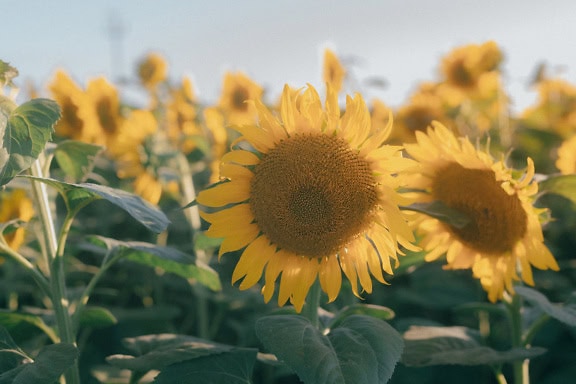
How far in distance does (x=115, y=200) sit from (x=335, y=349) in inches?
19.1

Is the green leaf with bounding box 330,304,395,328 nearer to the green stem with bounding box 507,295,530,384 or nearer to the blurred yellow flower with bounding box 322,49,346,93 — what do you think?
the green stem with bounding box 507,295,530,384

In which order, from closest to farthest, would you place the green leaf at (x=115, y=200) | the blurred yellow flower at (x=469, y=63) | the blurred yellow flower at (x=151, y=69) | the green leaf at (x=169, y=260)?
the green leaf at (x=115, y=200) < the green leaf at (x=169, y=260) < the blurred yellow flower at (x=469, y=63) < the blurred yellow flower at (x=151, y=69)

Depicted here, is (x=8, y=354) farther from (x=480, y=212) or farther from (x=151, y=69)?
(x=151, y=69)

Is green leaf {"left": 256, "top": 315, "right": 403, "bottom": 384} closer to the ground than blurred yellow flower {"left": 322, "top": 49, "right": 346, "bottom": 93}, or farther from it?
closer to the ground

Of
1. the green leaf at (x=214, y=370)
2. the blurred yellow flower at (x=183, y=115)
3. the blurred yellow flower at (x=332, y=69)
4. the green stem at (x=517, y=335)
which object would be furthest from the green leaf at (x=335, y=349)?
the blurred yellow flower at (x=332, y=69)

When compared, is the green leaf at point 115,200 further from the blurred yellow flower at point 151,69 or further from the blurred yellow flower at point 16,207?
the blurred yellow flower at point 151,69

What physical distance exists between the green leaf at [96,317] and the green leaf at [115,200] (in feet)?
0.95

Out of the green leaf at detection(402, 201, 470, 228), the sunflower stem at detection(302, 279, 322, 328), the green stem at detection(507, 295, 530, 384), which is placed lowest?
the green stem at detection(507, 295, 530, 384)

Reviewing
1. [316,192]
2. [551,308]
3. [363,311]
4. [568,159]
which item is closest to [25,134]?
[316,192]

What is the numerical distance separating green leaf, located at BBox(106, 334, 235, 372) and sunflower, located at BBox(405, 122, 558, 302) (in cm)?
58

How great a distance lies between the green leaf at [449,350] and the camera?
1.36 metres

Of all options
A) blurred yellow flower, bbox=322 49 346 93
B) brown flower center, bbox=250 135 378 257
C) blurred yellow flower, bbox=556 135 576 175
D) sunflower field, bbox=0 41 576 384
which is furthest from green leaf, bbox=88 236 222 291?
blurred yellow flower, bbox=322 49 346 93

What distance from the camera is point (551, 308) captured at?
1391mm

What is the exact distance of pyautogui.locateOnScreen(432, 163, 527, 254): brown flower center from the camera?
1.41 m
